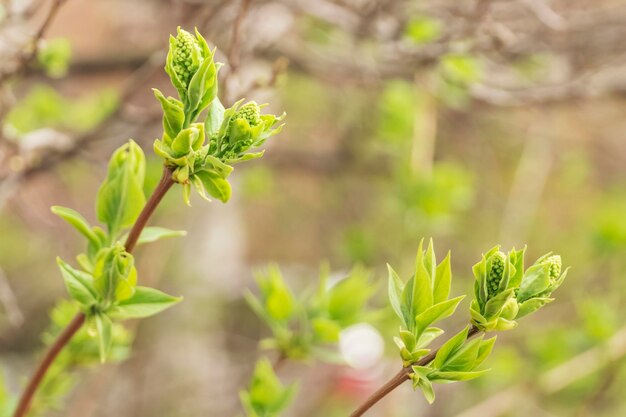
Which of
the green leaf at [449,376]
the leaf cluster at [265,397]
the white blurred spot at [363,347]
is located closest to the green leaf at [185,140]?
the green leaf at [449,376]

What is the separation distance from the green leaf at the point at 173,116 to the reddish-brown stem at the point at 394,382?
0.21m

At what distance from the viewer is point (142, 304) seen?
1.82ft

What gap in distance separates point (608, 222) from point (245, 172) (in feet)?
3.03

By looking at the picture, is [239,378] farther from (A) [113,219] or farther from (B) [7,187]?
(A) [113,219]

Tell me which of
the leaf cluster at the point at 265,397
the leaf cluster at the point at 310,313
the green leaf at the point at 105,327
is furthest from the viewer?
the leaf cluster at the point at 310,313

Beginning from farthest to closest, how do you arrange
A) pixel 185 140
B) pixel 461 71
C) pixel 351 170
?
pixel 351 170, pixel 461 71, pixel 185 140

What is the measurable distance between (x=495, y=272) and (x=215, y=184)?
0.19 metres

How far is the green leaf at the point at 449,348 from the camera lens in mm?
476

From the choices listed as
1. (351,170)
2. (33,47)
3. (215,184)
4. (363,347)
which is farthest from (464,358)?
(351,170)

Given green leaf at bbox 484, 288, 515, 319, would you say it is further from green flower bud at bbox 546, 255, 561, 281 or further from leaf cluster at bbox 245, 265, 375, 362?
leaf cluster at bbox 245, 265, 375, 362

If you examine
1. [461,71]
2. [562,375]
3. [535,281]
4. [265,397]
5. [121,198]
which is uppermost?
[461,71]

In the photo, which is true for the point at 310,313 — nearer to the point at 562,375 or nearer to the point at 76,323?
the point at 76,323

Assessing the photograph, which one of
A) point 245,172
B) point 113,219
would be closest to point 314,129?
point 245,172

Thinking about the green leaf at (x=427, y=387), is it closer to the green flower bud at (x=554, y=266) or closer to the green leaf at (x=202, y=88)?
the green flower bud at (x=554, y=266)
